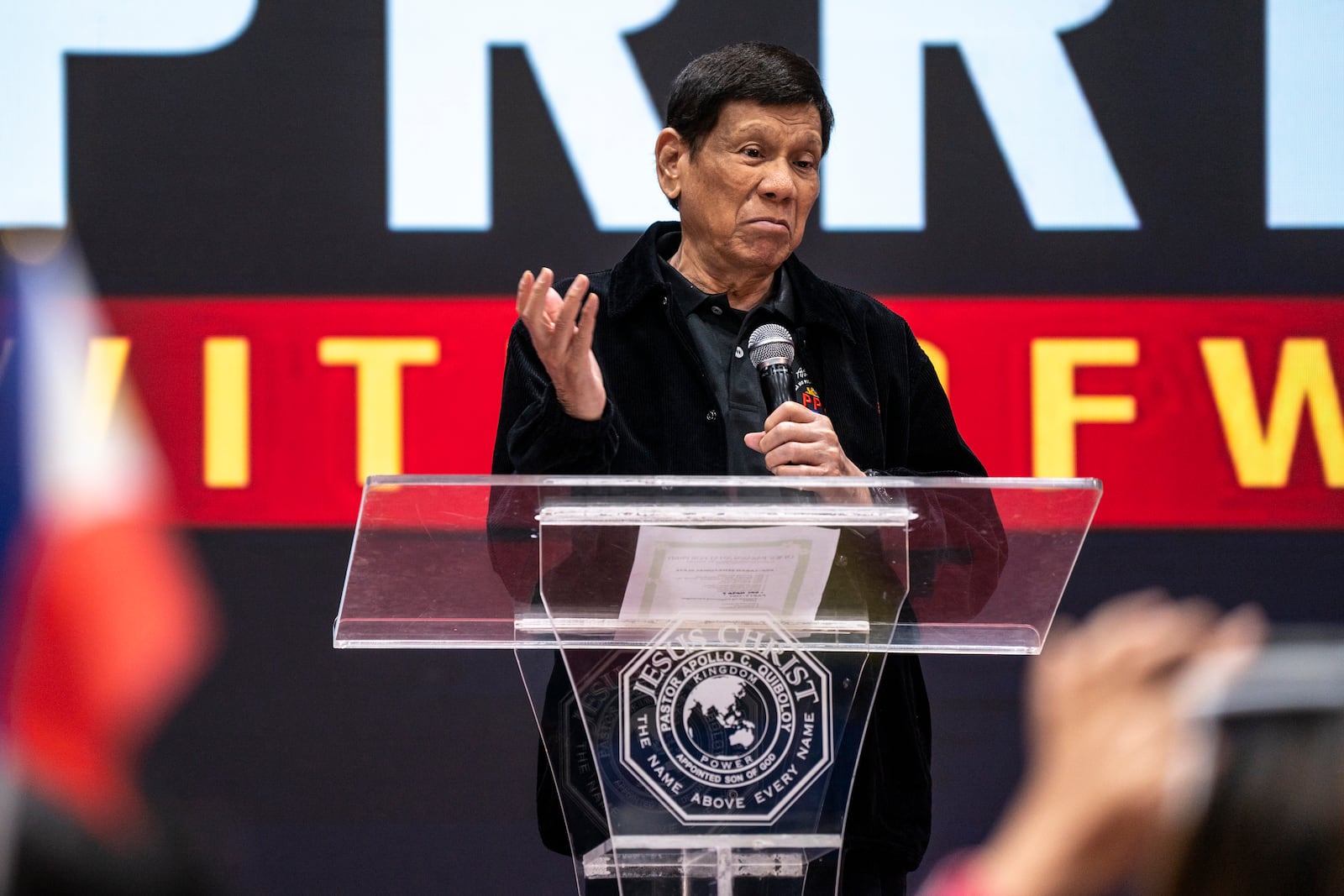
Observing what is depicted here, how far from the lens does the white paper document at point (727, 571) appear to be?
4.54ft

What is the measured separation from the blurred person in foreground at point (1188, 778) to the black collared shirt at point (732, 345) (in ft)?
4.05

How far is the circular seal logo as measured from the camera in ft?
4.74

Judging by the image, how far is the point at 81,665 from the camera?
1.92 ft

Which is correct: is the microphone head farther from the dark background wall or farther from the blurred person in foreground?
the dark background wall

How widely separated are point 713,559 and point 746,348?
0.69 metres

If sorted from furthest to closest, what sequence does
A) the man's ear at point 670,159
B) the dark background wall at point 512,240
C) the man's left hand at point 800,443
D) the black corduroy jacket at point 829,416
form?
the dark background wall at point 512,240
the man's ear at point 670,159
the black corduroy jacket at point 829,416
the man's left hand at point 800,443

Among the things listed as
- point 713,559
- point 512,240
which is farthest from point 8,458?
point 512,240

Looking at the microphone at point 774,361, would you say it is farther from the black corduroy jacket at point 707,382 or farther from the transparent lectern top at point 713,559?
the transparent lectern top at point 713,559

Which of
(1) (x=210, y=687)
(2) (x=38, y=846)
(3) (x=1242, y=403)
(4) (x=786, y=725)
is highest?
(3) (x=1242, y=403)

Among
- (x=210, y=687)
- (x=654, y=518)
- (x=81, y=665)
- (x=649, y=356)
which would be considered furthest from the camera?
(x=210, y=687)

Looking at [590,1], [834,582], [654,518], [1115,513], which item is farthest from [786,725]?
[590,1]

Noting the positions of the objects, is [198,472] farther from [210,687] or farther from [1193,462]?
[1193,462]

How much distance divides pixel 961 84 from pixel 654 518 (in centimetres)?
226

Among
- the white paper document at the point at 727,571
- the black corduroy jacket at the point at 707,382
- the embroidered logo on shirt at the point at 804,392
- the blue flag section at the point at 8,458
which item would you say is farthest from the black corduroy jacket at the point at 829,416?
the blue flag section at the point at 8,458
